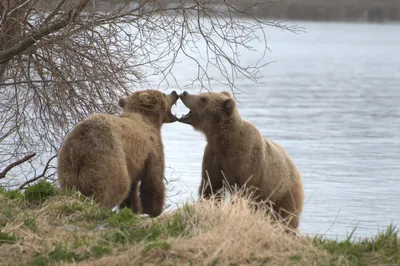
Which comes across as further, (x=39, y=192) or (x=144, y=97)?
(x=144, y=97)

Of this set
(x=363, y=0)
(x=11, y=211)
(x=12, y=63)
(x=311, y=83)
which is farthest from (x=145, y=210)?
(x=363, y=0)

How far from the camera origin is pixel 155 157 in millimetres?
9211

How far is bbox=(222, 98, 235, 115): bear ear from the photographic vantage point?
924cm

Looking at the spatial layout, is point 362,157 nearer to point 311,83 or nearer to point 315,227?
point 315,227

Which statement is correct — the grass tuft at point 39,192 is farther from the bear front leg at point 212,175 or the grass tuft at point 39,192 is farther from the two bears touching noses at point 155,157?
the bear front leg at point 212,175

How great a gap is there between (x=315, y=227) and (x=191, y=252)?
19.4 ft

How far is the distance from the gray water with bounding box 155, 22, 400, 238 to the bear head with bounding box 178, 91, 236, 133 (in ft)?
5.46

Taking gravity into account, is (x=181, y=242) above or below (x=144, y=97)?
below

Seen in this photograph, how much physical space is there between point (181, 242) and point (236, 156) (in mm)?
2892

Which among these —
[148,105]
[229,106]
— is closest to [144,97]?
[148,105]

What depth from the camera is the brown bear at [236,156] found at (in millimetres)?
9148

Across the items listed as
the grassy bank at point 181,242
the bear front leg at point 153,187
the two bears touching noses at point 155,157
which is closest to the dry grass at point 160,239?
the grassy bank at point 181,242

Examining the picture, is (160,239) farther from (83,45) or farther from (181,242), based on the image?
(83,45)

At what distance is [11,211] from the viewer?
7.60m
